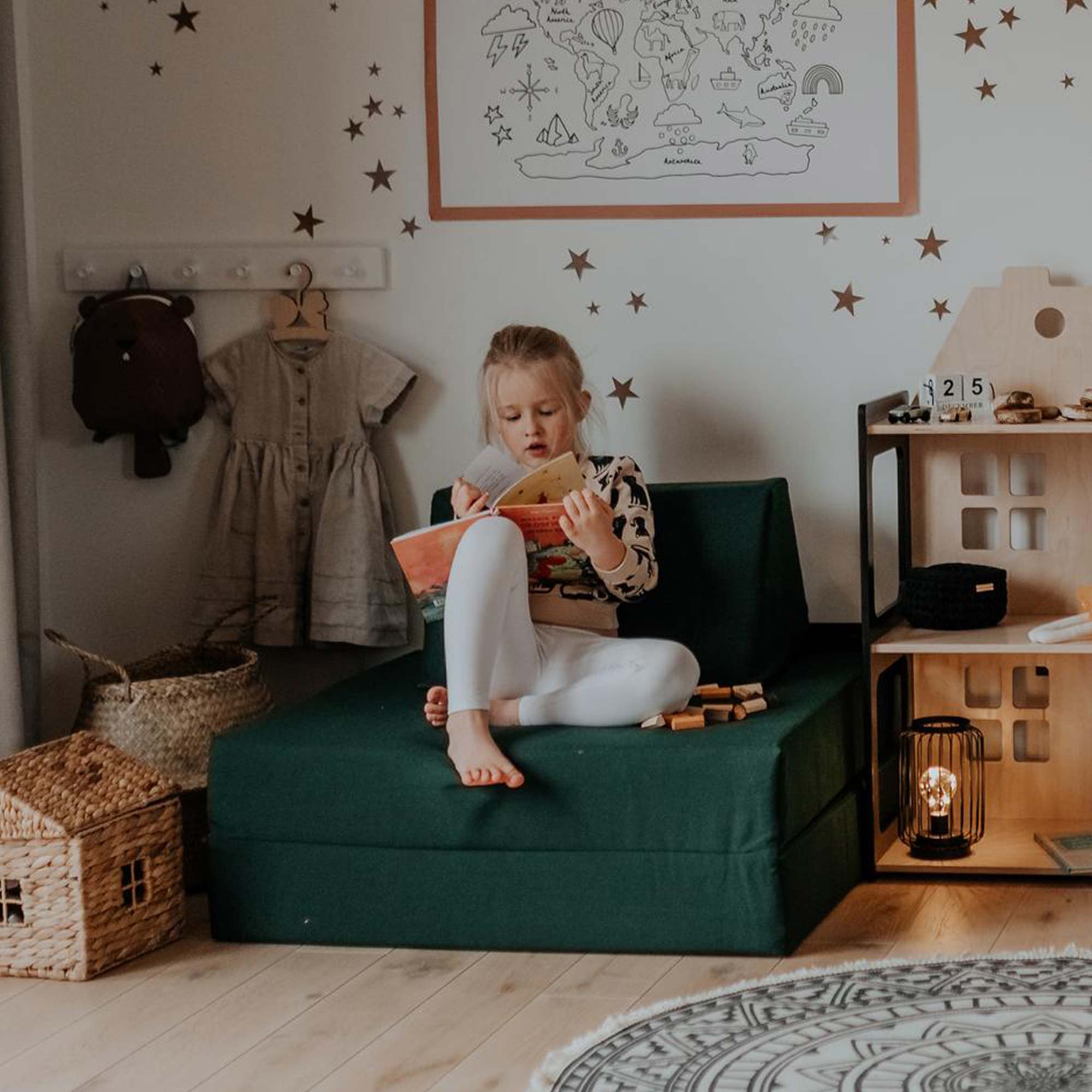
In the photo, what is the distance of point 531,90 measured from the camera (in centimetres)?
298

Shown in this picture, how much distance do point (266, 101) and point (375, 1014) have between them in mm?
1678

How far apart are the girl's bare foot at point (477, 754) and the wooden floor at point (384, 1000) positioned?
251 mm

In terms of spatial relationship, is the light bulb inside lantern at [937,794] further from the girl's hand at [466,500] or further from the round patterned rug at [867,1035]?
the girl's hand at [466,500]

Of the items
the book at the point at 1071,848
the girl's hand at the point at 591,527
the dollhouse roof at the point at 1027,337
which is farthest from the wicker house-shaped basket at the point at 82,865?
the dollhouse roof at the point at 1027,337

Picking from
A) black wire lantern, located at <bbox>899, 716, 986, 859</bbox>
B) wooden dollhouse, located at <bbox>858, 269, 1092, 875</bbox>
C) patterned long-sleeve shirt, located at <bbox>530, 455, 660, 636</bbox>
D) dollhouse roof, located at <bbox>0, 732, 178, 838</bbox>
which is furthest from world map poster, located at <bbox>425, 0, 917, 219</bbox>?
dollhouse roof, located at <bbox>0, 732, 178, 838</bbox>

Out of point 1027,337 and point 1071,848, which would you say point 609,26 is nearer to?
point 1027,337

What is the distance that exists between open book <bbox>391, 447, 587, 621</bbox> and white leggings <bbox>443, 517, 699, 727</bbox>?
1.5 inches

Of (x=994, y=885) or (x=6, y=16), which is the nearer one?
(x=994, y=885)

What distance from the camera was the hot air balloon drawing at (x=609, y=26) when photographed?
2939mm

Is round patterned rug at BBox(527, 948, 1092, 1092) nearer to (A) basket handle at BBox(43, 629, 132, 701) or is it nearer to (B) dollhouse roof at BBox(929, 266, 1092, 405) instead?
(B) dollhouse roof at BBox(929, 266, 1092, 405)

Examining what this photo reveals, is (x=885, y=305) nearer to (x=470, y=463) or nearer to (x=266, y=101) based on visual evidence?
(x=470, y=463)

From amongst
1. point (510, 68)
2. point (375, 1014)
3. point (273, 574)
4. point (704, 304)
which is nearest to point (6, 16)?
point (510, 68)

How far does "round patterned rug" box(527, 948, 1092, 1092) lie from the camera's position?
74.9 inches

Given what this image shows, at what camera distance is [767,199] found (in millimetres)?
2932
